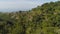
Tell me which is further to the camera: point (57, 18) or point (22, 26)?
point (22, 26)

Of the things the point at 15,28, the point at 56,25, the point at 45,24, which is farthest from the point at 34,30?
the point at 15,28

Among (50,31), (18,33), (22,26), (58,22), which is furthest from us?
(22,26)

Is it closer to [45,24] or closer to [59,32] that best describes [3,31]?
[45,24]

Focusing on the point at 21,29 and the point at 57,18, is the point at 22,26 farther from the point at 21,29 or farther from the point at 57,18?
the point at 57,18

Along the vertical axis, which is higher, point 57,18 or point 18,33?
point 57,18

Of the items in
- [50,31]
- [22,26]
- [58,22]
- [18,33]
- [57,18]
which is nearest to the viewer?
[50,31]

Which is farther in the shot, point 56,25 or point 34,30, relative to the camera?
point 34,30

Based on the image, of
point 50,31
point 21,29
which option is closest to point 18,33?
point 21,29

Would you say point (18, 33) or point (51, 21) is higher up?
point (51, 21)

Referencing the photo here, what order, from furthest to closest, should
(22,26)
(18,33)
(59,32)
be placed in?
(22,26), (18,33), (59,32)
